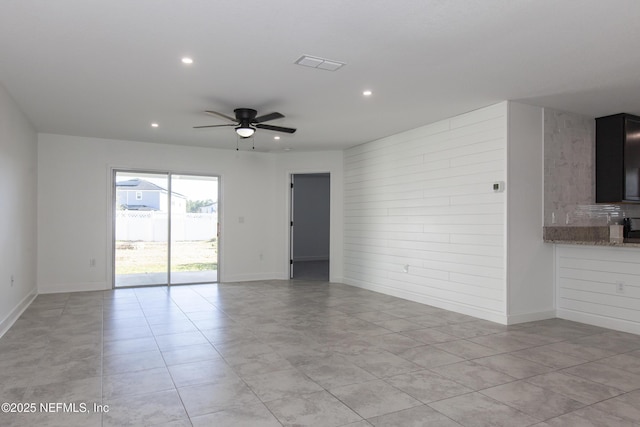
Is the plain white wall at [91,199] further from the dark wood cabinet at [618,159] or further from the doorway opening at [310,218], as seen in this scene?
the dark wood cabinet at [618,159]

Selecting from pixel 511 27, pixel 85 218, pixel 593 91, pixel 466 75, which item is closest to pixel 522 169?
pixel 593 91

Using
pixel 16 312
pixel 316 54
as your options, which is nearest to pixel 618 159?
pixel 316 54

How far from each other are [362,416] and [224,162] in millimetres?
6425

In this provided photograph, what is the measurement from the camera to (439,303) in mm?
5746

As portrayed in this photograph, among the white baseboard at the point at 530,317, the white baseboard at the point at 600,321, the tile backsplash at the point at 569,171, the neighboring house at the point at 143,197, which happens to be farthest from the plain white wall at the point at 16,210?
the white baseboard at the point at 600,321

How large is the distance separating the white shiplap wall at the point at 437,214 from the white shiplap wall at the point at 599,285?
3.36ft

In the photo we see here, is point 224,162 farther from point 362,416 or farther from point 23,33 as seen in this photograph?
point 362,416

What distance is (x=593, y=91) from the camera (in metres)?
4.50

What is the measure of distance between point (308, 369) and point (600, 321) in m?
3.77

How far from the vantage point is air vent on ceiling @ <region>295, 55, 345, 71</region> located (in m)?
3.56

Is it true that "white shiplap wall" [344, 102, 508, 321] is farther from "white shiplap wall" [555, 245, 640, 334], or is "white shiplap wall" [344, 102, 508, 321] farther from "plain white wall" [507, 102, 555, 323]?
"white shiplap wall" [555, 245, 640, 334]

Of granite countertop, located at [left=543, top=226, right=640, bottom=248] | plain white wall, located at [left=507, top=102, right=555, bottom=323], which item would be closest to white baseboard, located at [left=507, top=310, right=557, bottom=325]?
plain white wall, located at [left=507, top=102, right=555, bottom=323]

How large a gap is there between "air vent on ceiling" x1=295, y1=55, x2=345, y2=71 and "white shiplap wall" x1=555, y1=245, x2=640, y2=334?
3806mm

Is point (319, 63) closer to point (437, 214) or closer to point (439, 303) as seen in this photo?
point (437, 214)
